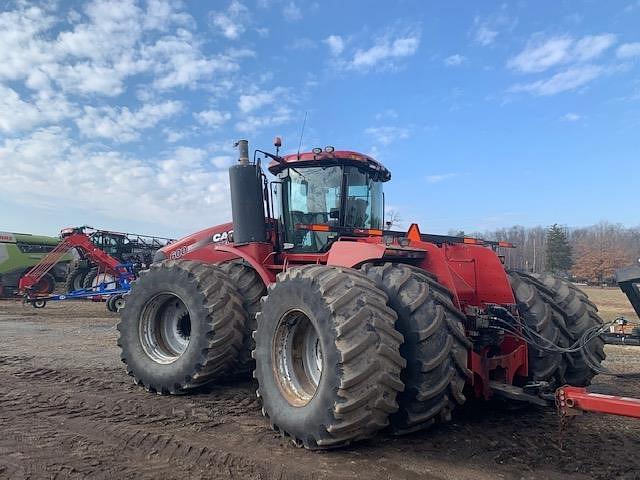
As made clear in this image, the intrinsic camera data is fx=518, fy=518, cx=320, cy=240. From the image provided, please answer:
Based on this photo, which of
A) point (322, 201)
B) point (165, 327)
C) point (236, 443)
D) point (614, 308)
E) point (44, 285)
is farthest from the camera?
point (44, 285)

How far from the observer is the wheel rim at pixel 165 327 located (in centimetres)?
663

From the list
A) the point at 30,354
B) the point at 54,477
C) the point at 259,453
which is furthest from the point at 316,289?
the point at 30,354

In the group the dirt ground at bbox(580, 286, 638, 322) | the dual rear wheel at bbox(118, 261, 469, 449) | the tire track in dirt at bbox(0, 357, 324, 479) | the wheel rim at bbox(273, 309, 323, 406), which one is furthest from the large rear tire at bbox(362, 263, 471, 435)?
the dirt ground at bbox(580, 286, 638, 322)

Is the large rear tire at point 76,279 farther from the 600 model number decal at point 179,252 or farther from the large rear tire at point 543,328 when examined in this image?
the large rear tire at point 543,328

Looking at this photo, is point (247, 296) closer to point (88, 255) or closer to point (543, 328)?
point (543, 328)

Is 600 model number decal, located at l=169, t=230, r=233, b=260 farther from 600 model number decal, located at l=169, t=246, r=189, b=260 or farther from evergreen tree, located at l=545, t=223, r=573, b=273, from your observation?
evergreen tree, located at l=545, t=223, r=573, b=273

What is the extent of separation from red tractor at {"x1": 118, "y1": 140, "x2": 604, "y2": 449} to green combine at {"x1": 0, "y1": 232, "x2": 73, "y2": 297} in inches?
730

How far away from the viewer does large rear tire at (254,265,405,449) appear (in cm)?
396

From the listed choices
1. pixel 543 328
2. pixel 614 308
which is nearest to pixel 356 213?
pixel 543 328

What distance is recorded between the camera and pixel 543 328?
529cm

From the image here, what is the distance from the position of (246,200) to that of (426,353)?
11.0 feet

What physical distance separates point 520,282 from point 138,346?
15.4ft

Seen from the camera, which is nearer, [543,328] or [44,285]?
[543,328]

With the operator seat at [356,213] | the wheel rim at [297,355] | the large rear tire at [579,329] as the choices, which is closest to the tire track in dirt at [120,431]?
the wheel rim at [297,355]
